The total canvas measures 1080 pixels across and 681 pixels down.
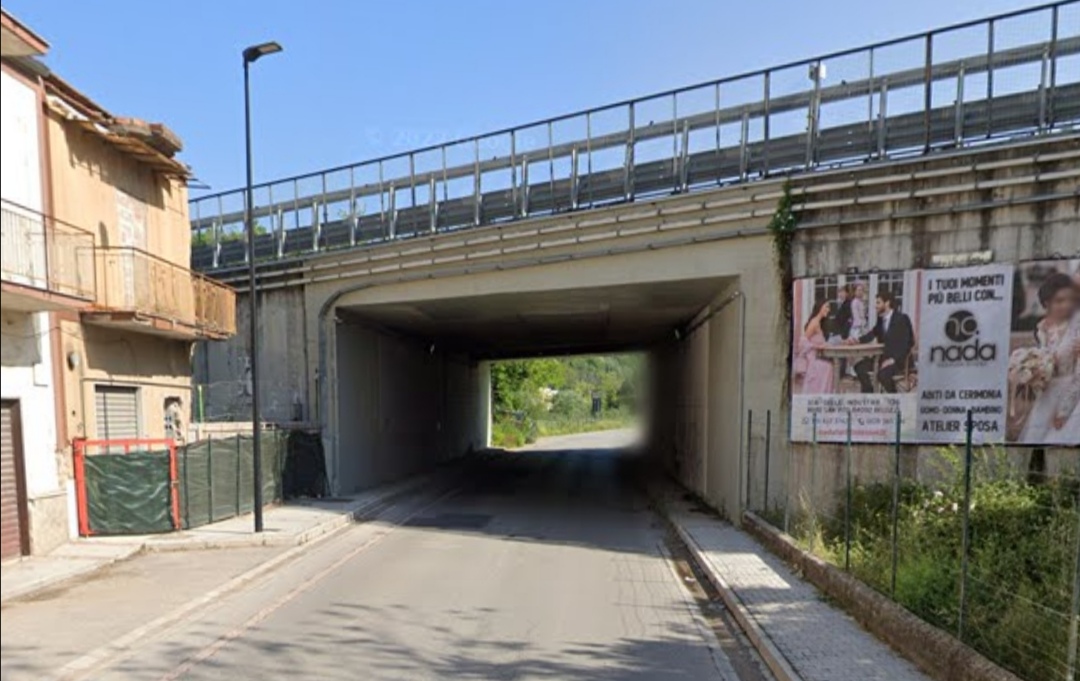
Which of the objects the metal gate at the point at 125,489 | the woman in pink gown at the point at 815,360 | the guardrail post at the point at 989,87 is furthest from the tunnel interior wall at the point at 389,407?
the guardrail post at the point at 989,87

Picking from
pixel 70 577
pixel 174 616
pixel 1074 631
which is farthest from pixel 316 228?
pixel 1074 631

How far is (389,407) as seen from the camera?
21.1 metres

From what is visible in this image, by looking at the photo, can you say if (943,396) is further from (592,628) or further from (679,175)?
(592,628)

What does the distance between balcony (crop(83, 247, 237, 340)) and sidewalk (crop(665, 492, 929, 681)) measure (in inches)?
426

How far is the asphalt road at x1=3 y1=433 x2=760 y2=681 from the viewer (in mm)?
5891

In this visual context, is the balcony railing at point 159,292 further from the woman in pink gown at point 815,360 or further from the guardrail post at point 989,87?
the guardrail post at point 989,87

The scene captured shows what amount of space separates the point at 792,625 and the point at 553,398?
238 feet

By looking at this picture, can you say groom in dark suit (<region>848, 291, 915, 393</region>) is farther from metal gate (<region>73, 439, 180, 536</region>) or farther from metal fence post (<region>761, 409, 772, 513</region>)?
metal gate (<region>73, 439, 180, 536</region>)

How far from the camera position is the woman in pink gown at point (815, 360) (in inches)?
467

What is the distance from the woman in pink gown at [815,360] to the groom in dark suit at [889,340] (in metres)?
0.62

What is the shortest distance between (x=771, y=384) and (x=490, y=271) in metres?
6.60

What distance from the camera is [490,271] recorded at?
1520 centimetres

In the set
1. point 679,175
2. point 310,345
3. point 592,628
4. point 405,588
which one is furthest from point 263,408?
point 592,628

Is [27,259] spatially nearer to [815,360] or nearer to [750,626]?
[750,626]
